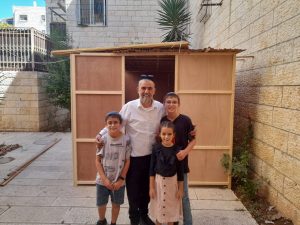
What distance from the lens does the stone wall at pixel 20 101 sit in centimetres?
909

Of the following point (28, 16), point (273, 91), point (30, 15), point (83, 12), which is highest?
point (30, 15)

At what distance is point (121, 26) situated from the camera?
1156 centimetres

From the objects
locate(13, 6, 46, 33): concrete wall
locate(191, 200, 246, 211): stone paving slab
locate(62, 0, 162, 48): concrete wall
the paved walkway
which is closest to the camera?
the paved walkway

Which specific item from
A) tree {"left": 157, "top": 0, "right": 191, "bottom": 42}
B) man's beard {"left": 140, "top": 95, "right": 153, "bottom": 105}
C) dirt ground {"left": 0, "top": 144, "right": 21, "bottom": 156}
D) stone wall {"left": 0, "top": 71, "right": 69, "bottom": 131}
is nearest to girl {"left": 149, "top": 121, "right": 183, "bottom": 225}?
man's beard {"left": 140, "top": 95, "right": 153, "bottom": 105}

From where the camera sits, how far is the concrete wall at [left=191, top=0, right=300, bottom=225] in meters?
3.02

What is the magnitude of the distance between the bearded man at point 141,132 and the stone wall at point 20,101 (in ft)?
23.6

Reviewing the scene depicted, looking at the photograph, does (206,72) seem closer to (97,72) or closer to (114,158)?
(97,72)

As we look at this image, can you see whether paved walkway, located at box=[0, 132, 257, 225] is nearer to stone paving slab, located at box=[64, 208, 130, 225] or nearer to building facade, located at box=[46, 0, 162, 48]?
stone paving slab, located at box=[64, 208, 130, 225]

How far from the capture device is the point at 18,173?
16.6 ft

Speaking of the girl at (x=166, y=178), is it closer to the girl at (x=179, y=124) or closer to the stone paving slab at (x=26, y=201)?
the girl at (x=179, y=124)

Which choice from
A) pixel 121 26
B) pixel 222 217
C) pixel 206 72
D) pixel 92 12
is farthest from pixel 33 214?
pixel 92 12

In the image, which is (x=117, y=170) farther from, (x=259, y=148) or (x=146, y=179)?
(x=259, y=148)

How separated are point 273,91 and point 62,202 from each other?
3239mm

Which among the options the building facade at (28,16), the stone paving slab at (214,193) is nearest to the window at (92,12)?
the stone paving slab at (214,193)
